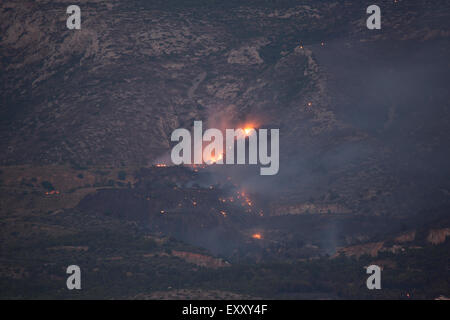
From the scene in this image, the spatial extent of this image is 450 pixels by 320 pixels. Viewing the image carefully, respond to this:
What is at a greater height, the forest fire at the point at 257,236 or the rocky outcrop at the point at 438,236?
the forest fire at the point at 257,236

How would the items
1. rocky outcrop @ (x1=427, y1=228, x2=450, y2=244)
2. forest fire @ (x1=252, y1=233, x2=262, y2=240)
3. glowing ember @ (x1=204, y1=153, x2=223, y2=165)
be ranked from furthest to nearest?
glowing ember @ (x1=204, y1=153, x2=223, y2=165) < forest fire @ (x1=252, y1=233, x2=262, y2=240) < rocky outcrop @ (x1=427, y1=228, x2=450, y2=244)

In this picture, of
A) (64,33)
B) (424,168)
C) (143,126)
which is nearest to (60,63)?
(64,33)

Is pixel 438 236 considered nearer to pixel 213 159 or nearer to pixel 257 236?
pixel 257 236

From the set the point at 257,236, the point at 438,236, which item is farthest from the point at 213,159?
the point at 438,236

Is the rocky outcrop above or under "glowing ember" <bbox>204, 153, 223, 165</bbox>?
under

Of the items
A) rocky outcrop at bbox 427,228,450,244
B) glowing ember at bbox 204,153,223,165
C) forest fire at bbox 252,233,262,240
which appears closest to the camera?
rocky outcrop at bbox 427,228,450,244

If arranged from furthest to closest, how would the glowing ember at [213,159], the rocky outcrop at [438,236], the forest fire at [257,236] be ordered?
1. the glowing ember at [213,159]
2. the forest fire at [257,236]
3. the rocky outcrop at [438,236]

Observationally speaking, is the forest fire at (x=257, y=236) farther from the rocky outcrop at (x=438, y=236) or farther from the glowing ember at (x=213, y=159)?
the rocky outcrop at (x=438, y=236)

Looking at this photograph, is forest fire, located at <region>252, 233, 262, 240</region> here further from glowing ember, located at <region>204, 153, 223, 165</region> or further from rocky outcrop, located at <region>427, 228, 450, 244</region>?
rocky outcrop, located at <region>427, 228, 450, 244</region>

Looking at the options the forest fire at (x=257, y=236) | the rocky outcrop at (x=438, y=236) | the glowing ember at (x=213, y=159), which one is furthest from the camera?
the glowing ember at (x=213, y=159)

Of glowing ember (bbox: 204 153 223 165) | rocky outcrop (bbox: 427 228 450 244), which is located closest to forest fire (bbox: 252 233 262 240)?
glowing ember (bbox: 204 153 223 165)

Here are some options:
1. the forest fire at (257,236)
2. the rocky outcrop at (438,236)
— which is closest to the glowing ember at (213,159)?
the forest fire at (257,236)
